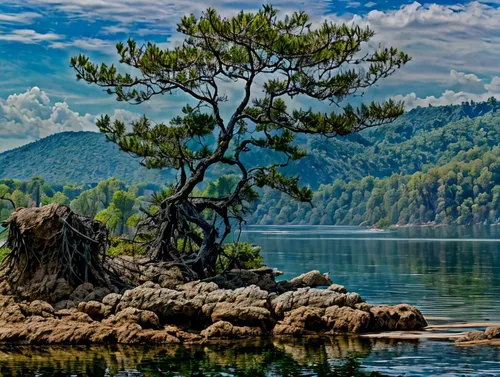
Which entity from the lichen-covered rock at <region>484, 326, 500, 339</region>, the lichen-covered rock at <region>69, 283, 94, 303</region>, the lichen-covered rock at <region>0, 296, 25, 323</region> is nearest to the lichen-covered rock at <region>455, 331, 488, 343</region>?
the lichen-covered rock at <region>484, 326, 500, 339</region>

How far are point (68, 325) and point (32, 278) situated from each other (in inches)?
125

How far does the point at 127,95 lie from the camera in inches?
1078

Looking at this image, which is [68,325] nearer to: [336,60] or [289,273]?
[336,60]

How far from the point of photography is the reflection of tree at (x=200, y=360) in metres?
16.7

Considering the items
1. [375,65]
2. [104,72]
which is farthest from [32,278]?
[375,65]

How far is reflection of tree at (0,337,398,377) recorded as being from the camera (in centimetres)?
1669

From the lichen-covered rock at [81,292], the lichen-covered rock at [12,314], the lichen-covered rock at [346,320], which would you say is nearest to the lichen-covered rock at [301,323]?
the lichen-covered rock at [346,320]

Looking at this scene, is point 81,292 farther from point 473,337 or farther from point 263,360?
point 473,337

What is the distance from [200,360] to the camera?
58.5ft

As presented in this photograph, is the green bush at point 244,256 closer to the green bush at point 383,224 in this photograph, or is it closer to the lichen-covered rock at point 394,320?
the lichen-covered rock at point 394,320

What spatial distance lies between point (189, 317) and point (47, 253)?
14.4 ft

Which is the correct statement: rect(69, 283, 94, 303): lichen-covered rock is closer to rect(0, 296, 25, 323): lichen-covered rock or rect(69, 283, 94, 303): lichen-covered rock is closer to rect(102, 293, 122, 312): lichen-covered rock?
rect(102, 293, 122, 312): lichen-covered rock

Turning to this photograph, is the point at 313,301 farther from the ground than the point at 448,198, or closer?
closer

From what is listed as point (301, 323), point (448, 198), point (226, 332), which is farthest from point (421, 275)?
point (448, 198)
